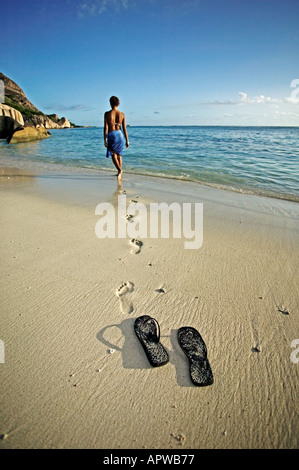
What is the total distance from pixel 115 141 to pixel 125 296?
460 centimetres

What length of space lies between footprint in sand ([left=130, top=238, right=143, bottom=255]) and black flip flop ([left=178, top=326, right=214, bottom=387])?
1.13 metres

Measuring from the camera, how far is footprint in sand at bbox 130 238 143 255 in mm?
2518

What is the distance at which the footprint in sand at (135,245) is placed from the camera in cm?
252

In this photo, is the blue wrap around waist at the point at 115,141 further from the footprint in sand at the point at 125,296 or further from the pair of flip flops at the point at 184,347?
the pair of flip flops at the point at 184,347

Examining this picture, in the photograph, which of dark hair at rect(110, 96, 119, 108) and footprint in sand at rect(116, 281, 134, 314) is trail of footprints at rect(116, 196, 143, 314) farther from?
dark hair at rect(110, 96, 119, 108)

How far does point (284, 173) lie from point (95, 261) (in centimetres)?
703

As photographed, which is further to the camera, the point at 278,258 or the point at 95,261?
the point at 278,258

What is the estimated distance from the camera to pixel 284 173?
675cm

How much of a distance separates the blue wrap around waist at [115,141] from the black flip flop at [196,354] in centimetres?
501

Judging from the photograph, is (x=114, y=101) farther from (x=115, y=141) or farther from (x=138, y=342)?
(x=138, y=342)

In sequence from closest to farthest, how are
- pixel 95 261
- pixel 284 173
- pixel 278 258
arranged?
pixel 95 261
pixel 278 258
pixel 284 173

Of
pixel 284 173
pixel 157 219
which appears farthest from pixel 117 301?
pixel 284 173

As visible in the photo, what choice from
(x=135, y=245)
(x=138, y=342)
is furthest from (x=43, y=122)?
(x=138, y=342)
